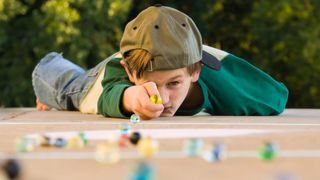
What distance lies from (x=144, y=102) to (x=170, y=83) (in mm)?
180

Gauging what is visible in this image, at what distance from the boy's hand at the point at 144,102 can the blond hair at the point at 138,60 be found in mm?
63

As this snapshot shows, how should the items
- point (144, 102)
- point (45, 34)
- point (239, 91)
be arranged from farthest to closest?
point (45, 34) → point (239, 91) → point (144, 102)

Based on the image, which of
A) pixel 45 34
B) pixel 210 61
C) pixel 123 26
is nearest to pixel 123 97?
pixel 210 61

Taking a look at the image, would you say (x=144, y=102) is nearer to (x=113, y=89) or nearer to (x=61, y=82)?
(x=113, y=89)

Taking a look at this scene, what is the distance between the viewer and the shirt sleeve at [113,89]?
1865 mm

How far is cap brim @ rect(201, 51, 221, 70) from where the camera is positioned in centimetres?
211

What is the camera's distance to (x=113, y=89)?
6.36 feet

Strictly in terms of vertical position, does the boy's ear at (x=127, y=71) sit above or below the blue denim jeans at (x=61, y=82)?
above

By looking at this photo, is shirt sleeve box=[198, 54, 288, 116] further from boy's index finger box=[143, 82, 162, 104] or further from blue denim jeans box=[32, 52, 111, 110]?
blue denim jeans box=[32, 52, 111, 110]

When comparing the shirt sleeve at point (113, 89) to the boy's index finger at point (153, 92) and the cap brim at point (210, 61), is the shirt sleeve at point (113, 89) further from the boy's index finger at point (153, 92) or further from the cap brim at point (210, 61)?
the cap brim at point (210, 61)

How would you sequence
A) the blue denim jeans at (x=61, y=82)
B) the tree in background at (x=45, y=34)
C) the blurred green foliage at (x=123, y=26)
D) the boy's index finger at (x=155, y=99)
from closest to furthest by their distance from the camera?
1. the boy's index finger at (x=155, y=99)
2. the blue denim jeans at (x=61, y=82)
3. the tree in background at (x=45, y=34)
4. the blurred green foliage at (x=123, y=26)

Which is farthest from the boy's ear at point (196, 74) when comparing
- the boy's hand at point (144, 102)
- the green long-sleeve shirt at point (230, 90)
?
the boy's hand at point (144, 102)

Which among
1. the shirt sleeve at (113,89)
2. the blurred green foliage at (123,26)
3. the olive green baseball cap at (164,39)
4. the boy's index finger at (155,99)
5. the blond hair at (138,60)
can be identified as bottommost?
the blurred green foliage at (123,26)

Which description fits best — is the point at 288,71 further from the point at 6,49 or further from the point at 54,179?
the point at 54,179
